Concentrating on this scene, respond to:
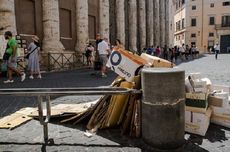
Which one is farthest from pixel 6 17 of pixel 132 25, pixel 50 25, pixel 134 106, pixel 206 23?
pixel 206 23

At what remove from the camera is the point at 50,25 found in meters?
16.2

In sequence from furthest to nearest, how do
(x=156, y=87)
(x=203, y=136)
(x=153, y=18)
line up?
(x=153, y=18), (x=203, y=136), (x=156, y=87)

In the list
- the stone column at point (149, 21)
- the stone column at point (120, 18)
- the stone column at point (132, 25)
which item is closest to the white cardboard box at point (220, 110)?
the stone column at point (120, 18)

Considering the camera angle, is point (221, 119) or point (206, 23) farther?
point (206, 23)

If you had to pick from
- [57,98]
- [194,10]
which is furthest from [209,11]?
[57,98]

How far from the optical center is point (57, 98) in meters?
7.19

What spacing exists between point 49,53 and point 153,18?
68.6ft

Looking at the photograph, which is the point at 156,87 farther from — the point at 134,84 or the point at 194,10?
the point at 194,10

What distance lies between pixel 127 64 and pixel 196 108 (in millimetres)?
1208

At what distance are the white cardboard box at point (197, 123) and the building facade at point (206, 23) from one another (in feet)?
165

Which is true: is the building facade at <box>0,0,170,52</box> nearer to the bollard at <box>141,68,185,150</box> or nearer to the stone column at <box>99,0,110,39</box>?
the stone column at <box>99,0,110,39</box>

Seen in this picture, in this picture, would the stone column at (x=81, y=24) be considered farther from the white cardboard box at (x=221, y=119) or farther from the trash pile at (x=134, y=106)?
the white cardboard box at (x=221, y=119)

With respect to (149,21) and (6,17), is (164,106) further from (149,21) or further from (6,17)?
(149,21)

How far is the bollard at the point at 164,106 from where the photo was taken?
3.47m
